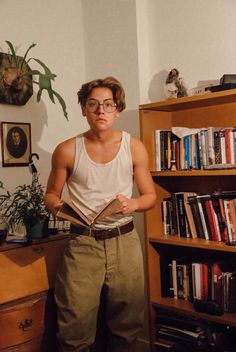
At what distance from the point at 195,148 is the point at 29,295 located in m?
1.11

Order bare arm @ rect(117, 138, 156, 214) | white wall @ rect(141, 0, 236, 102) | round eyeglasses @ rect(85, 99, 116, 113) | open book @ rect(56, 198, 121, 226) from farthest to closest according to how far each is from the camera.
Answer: white wall @ rect(141, 0, 236, 102)
bare arm @ rect(117, 138, 156, 214)
round eyeglasses @ rect(85, 99, 116, 113)
open book @ rect(56, 198, 121, 226)

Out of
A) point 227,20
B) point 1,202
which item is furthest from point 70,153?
point 227,20

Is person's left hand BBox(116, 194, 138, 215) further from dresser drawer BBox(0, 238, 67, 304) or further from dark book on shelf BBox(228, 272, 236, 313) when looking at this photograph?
dark book on shelf BBox(228, 272, 236, 313)

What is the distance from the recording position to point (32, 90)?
231 centimetres

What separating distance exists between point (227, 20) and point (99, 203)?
125 centimetres

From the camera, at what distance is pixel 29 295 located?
182 cm

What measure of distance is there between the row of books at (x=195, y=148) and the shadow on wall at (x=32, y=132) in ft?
2.42

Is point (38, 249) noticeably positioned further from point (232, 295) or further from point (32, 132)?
point (232, 295)

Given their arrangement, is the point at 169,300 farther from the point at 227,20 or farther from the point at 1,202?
the point at 227,20

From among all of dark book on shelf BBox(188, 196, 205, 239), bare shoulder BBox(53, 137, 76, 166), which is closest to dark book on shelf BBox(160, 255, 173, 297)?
dark book on shelf BBox(188, 196, 205, 239)

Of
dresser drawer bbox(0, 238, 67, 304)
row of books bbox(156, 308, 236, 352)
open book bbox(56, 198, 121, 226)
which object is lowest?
row of books bbox(156, 308, 236, 352)

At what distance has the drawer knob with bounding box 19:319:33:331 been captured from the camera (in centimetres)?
178

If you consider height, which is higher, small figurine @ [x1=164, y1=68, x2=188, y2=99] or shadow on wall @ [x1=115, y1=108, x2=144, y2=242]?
small figurine @ [x1=164, y1=68, x2=188, y2=99]

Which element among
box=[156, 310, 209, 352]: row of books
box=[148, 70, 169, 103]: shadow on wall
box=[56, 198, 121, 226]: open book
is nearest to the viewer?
box=[56, 198, 121, 226]: open book
